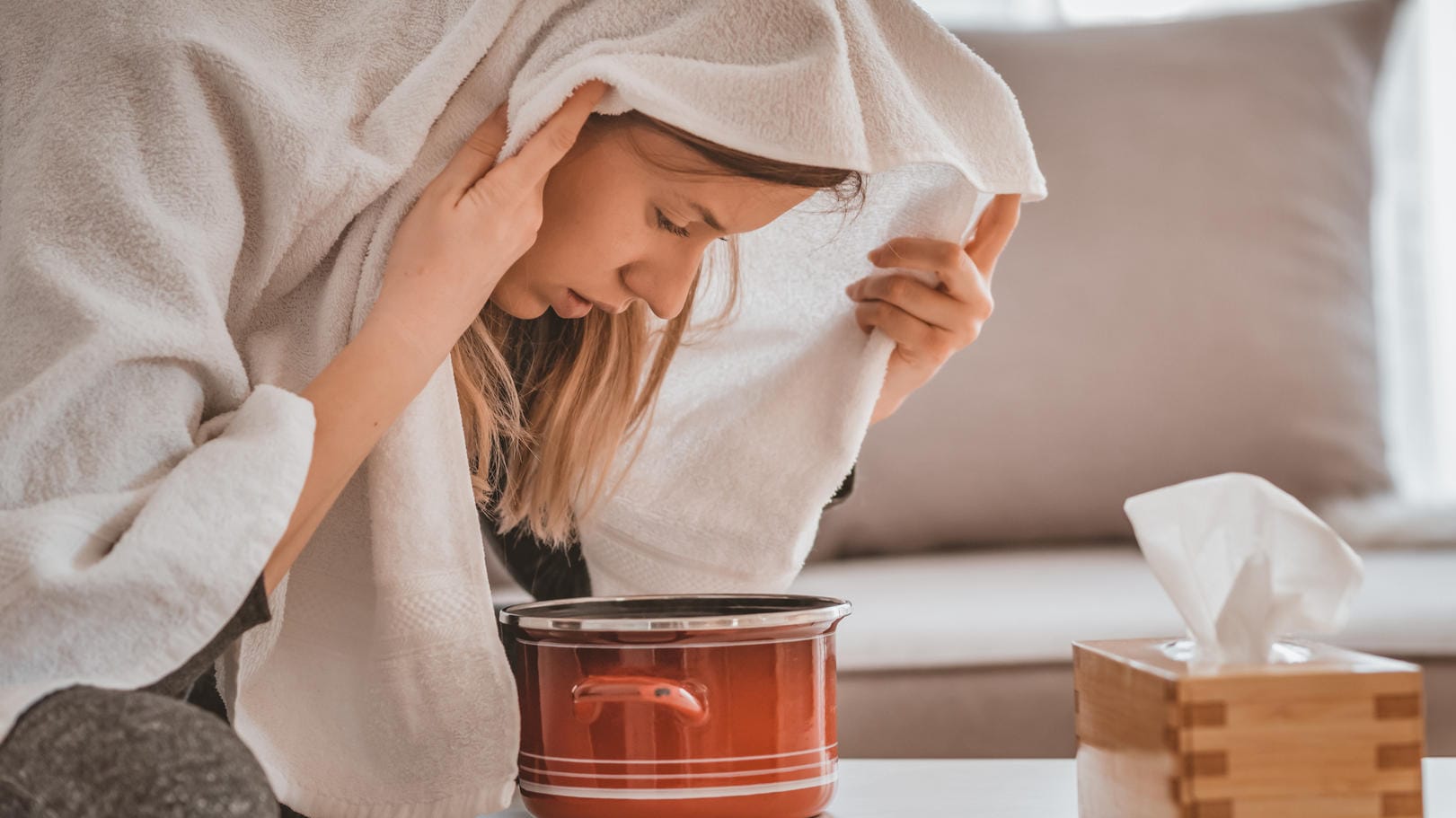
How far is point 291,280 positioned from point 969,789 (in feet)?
1.52

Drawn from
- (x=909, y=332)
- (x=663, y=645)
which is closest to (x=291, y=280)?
(x=663, y=645)

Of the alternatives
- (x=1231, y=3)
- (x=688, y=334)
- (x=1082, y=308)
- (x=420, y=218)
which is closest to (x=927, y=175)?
(x=688, y=334)

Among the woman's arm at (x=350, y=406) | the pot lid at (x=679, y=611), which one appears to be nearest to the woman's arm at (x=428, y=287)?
the woman's arm at (x=350, y=406)

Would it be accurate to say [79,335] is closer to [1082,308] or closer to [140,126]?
[140,126]

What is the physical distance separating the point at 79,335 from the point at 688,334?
1.73 feet

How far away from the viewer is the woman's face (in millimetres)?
780

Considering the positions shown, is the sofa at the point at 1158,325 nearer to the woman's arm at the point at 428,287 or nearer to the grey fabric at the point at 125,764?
the woman's arm at the point at 428,287

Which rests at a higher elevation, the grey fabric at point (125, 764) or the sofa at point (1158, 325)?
the sofa at point (1158, 325)

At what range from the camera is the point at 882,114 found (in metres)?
0.71

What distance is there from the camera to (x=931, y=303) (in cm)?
96

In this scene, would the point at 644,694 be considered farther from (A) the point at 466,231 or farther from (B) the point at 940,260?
(B) the point at 940,260

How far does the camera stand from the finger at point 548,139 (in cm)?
73

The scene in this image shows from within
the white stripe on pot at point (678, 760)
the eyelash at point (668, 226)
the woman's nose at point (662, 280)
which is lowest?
the white stripe on pot at point (678, 760)

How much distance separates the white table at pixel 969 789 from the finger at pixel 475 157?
0.34m
